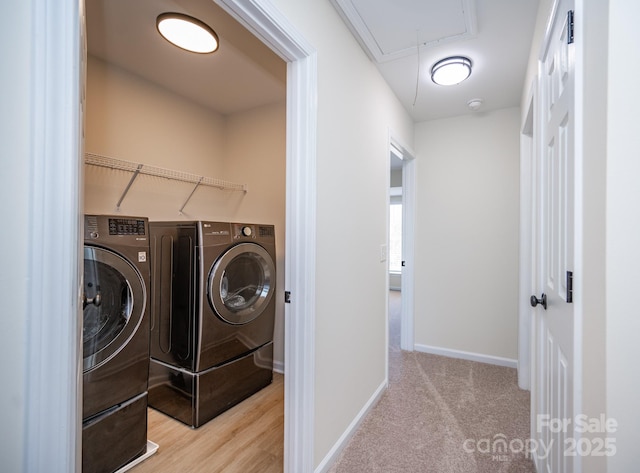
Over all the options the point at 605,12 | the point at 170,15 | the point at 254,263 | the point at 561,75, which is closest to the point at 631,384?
the point at 605,12

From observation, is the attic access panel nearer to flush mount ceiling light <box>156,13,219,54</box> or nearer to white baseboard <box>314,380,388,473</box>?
flush mount ceiling light <box>156,13,219,54</box>

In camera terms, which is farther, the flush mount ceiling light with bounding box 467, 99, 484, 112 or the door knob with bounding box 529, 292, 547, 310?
the flush mount ceiling light with bounding box 467, 99, 484, 112

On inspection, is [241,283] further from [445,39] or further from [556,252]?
[445,39]

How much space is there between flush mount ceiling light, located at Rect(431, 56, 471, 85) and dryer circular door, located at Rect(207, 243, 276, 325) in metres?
1.87

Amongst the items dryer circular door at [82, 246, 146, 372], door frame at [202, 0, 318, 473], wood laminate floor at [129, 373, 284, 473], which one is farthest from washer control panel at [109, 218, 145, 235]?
wood laminate floor at [129, 373, 284, 473]

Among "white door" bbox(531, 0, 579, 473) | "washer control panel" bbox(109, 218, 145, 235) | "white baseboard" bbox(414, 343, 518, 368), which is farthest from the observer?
"white baseboard" bbox(414, 343, 518, 368)

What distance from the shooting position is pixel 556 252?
1198 mm

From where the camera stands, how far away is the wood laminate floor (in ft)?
5.40

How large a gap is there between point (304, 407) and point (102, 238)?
1.26 meters

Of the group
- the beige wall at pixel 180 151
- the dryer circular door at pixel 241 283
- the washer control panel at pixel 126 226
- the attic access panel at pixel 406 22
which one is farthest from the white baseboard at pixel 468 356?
the washer control panel at pixel 126 226

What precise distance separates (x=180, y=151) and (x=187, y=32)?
3.74 ft

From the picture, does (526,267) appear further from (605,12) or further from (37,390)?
(37,390)

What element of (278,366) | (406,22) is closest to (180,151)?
(406,22)

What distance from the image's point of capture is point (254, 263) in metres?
2.40
